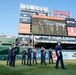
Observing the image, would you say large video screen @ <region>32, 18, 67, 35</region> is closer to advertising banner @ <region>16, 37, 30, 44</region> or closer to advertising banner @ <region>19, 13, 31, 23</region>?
advertising banner @ <region>19, 13, 31, 23</region>

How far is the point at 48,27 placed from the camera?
46.5m

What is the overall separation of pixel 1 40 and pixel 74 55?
25.9 m

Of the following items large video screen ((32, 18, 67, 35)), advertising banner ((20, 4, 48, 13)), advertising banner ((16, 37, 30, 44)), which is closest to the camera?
large video screen ((32, 18, 67, 35))

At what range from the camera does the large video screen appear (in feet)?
150

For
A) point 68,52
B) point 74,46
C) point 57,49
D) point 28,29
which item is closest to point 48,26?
point 28,29

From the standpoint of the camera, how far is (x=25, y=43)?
45.6 metres

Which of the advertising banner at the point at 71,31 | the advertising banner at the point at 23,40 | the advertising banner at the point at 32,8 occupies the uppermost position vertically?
the advertising banner at the point at 32,8

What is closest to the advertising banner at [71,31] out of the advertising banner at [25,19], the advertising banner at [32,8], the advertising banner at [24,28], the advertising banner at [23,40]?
the advertising banner at [25,19]

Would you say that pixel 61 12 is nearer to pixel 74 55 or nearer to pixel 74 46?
pixel 74 46

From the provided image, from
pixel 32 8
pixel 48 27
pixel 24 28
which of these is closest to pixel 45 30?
pixel 48 27

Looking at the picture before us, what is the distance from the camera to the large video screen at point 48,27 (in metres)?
45.6

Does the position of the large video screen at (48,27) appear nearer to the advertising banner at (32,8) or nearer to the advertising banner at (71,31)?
the advertising banner at (71,31)

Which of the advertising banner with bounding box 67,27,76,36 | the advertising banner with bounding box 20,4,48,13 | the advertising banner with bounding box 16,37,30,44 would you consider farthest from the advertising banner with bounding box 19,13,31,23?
the advertising banner with bounding box 67,27,76,36

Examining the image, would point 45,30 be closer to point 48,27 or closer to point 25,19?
point 48,27
